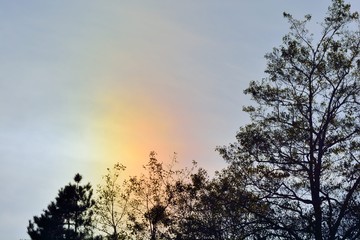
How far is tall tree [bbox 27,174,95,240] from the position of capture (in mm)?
29266

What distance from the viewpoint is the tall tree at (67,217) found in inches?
1152

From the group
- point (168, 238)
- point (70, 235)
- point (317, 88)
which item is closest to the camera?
point (317, 88)

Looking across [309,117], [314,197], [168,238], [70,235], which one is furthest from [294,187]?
[70,235]

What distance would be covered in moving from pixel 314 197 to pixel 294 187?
786 mm

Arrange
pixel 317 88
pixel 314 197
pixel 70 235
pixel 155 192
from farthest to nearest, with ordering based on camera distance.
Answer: pixel 70 235 < pixel 155 192 < pixel 317 88 < pixel 314 197

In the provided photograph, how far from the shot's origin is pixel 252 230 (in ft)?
45.5

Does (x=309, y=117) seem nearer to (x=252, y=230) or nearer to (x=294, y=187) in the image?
(x=294, y=187)

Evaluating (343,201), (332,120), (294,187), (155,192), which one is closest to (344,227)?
(343,201)

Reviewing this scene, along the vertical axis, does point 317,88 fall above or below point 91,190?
below

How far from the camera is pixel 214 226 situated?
14.3 metres

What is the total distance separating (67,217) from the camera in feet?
98.6

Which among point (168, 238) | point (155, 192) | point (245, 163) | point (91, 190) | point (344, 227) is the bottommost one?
point (344, 227)

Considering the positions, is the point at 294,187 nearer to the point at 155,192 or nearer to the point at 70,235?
the point at 155,192

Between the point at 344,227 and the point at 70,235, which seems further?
the point at 70,235
